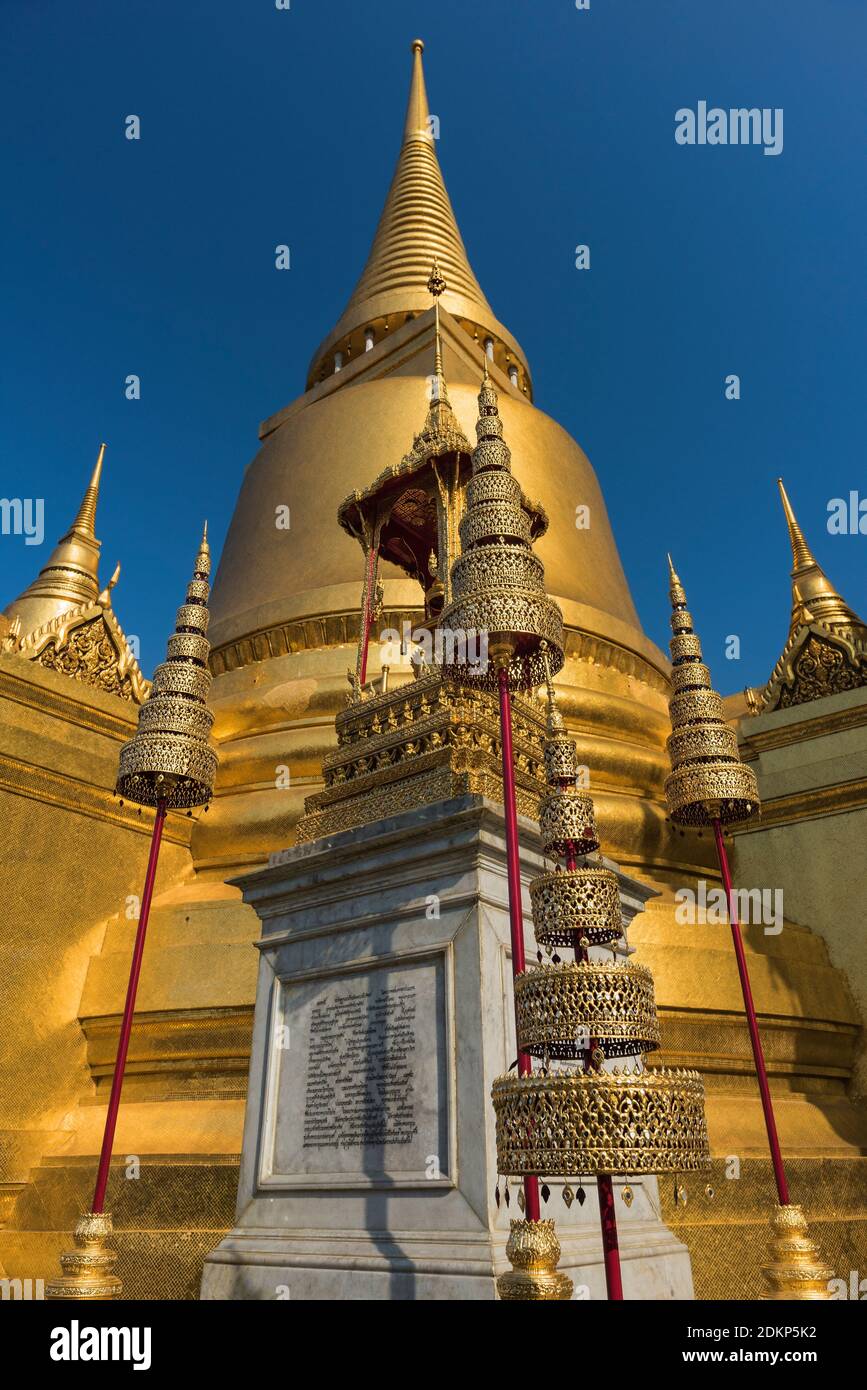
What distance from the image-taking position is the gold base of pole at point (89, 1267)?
150 inches

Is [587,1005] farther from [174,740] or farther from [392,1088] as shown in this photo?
[174,740]

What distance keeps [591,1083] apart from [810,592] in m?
8.71

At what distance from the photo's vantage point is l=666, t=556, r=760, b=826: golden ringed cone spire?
5875 millimetres

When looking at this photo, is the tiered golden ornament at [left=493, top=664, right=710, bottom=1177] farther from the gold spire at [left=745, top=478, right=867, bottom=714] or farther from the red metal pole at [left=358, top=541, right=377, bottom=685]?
the gold spire at [left=745, top=478, right=867, bottom=714]

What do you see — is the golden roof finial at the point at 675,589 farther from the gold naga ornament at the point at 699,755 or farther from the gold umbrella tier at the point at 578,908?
the gold umbrella tier at the point at 578,908

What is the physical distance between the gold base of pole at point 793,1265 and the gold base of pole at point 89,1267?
2.76 meters

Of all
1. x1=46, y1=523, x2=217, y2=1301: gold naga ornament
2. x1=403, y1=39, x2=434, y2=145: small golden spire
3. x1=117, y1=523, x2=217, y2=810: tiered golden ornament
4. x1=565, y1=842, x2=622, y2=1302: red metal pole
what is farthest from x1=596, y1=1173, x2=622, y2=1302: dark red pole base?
x1=403, y1=39, x2=434, y2=145: small golden spire

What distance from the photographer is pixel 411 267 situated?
54.0ft

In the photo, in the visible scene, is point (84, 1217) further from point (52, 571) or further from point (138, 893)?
point (52, 571)

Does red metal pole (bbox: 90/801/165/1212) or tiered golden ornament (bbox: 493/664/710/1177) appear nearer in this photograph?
tiered golden ornament (bbox: 493/664/710/1177)

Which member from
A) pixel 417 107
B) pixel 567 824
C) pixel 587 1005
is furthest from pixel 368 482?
pixel 417 107

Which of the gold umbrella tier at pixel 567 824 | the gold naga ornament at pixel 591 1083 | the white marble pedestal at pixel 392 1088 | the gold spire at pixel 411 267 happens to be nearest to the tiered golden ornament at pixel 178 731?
the white marble pedestal at pixel 392 1088

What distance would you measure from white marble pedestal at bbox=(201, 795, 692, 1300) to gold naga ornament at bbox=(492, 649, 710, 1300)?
2.10ft
